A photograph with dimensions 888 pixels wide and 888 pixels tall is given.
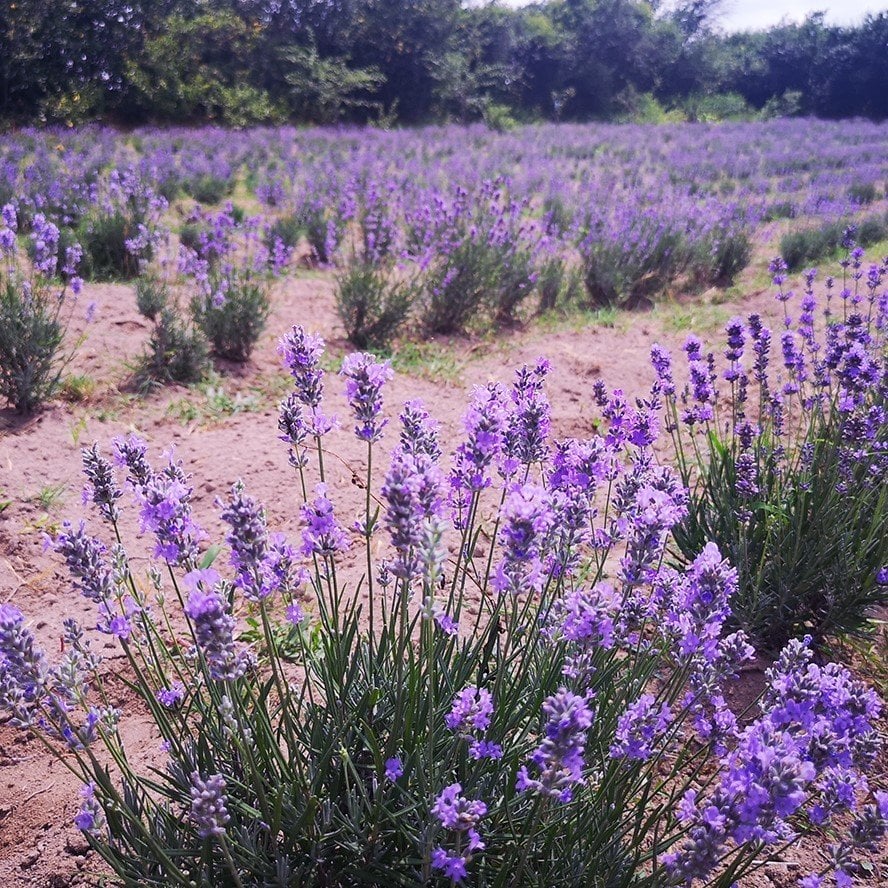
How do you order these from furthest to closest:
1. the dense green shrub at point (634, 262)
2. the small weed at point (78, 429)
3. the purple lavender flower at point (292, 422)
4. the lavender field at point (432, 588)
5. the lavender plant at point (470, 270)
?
the dense green shrub at point (634, 262) < the lavender plant at point (470, 270) < the small weed at point (78, 429) < the purple lavender flower at point (292, 422) < the lavender field at point (432, 588)

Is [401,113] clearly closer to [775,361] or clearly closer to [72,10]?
[72,10]

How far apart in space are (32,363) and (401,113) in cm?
2204

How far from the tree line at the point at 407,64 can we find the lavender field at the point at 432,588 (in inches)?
557

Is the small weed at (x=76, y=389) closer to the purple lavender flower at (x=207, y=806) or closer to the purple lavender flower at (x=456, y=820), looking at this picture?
the purple lavender flower at (x=207, y=806)

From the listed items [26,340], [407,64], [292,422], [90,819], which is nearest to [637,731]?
[292,422]

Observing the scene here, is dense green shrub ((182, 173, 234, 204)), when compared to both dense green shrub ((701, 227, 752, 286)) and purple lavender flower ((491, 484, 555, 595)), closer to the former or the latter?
dense green shrub ((701, 227, 752, 286))

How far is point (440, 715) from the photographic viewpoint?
1.58 metres

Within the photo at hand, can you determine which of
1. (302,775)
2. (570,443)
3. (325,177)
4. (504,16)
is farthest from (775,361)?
(504,16)

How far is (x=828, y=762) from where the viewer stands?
4.02ft

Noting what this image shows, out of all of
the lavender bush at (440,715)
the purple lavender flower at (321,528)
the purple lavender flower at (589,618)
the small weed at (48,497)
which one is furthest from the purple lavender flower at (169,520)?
the small weed at (48,497)

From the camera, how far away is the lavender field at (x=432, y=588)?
4.16 ft

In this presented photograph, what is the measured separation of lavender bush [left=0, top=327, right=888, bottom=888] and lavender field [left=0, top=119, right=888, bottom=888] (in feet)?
0.03

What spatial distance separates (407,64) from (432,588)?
83.9 feet

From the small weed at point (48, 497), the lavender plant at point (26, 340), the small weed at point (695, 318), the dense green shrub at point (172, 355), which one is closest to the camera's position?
the small weed at point (48, 497)
